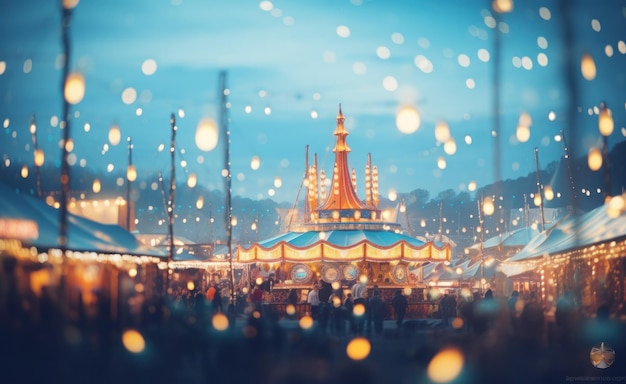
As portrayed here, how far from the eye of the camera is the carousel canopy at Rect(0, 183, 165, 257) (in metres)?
18.2

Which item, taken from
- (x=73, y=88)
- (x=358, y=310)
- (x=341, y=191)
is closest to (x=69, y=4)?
(x=73, y=88)

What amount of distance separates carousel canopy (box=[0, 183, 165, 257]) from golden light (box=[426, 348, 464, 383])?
8124 millimetres

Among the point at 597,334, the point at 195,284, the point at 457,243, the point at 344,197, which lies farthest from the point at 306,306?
the point at 457,243

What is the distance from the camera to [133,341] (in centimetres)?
1648

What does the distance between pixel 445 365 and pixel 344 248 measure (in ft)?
77.5

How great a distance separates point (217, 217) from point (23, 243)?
155848mm

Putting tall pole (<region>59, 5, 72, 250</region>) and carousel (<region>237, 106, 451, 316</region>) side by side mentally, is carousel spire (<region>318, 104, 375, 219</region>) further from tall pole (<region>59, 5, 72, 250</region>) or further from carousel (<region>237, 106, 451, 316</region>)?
tall pole (<region>59, 5, 72, 250</region>)

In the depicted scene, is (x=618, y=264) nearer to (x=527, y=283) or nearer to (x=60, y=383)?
(x=60, y=383)

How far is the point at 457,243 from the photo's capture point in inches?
5413

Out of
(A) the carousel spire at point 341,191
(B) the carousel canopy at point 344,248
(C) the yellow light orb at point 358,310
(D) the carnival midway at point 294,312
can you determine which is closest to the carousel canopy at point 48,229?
(D) the carnival midway at point 294,312

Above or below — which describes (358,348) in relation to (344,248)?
below

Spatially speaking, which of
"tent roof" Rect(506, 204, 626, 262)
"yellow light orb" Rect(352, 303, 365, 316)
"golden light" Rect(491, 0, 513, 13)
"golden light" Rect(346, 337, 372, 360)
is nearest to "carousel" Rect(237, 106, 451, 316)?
"tent roof" Rect(506, 204, 626, 262)

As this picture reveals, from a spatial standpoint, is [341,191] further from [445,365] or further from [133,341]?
[445,365]

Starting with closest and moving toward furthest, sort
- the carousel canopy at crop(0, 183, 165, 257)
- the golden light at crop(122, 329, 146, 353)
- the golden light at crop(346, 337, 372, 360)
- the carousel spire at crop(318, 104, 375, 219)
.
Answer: the golden light at crop(122, 329, 146, 353) → the carousel canopy at crop(0, 183, 165, 257) → the golden light at crop(346, 337, 372, 360) → the carousel spire at crop(318, 104, 375, 219)
